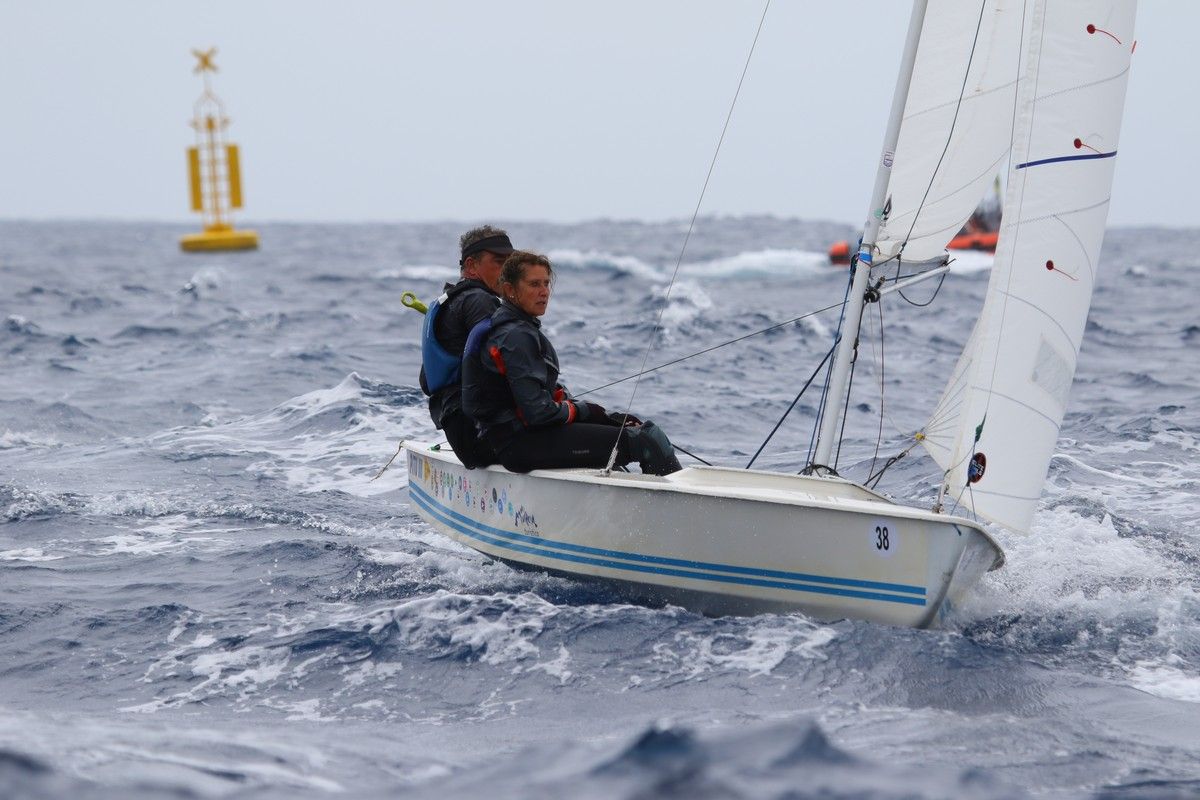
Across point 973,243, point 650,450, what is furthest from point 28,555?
point 973,243

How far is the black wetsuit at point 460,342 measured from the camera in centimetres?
581

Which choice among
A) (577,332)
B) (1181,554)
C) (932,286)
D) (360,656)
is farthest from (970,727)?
(932,286)

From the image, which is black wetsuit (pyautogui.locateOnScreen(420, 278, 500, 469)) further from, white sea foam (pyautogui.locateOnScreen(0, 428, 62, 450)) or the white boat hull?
white sea foam (pyautogui.locateOnScreen(0, 428, 62, 450))

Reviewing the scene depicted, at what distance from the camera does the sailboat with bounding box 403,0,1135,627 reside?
489 cm

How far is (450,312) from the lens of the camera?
5871 millimetres

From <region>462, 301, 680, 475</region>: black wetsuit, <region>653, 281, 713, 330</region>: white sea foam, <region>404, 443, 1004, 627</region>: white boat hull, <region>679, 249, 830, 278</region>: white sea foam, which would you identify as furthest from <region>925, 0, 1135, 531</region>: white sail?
<region>679, 249, 830, 278</region>: white sea foam

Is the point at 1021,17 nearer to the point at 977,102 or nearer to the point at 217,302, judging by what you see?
the point at 977,102

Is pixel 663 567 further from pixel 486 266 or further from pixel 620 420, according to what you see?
pixel 486 266

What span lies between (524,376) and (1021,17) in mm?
2675

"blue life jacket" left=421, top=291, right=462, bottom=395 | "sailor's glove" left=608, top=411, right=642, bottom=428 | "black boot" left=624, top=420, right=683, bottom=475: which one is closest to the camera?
"black boot" left=624, top=420, right=683, bottom=475

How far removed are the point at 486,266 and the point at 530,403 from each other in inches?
30.1

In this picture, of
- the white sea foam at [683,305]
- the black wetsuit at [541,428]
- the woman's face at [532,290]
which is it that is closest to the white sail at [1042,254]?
the black wetsuit at [541,428]

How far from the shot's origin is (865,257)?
5914mm

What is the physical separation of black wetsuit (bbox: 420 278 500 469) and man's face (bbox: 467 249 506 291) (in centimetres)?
5
